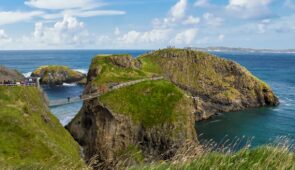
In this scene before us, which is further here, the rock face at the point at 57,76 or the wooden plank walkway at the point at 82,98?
the rock face at the point at 57,76

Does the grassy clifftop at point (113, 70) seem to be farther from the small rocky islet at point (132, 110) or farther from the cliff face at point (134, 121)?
the cliff face at point (134, 121)

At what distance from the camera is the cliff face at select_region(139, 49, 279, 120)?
334 ft

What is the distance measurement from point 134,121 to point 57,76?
103 metres

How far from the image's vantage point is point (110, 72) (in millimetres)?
73438

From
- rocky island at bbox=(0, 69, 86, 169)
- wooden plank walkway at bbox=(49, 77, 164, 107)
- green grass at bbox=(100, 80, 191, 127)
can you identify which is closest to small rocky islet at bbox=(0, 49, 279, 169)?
green grass at bbox=(100, 80, 191, 127)

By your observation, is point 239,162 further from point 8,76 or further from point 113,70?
point 113,70

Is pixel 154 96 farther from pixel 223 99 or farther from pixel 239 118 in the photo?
pixel 223 99

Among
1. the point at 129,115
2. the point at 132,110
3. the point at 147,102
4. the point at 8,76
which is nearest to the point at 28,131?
the point at 8,76

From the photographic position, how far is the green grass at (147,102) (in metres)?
59.2

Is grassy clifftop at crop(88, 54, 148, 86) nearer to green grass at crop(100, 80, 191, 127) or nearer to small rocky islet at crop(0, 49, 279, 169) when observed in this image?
small rocky islet at crop(0, 49, 279, 169)

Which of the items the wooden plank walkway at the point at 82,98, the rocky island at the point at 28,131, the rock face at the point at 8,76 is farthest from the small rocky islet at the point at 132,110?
the rock face at the point at 8,76

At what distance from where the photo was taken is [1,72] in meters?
55.0

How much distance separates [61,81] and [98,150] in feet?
333

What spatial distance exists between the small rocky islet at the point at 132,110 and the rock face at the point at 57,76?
56647 mm
